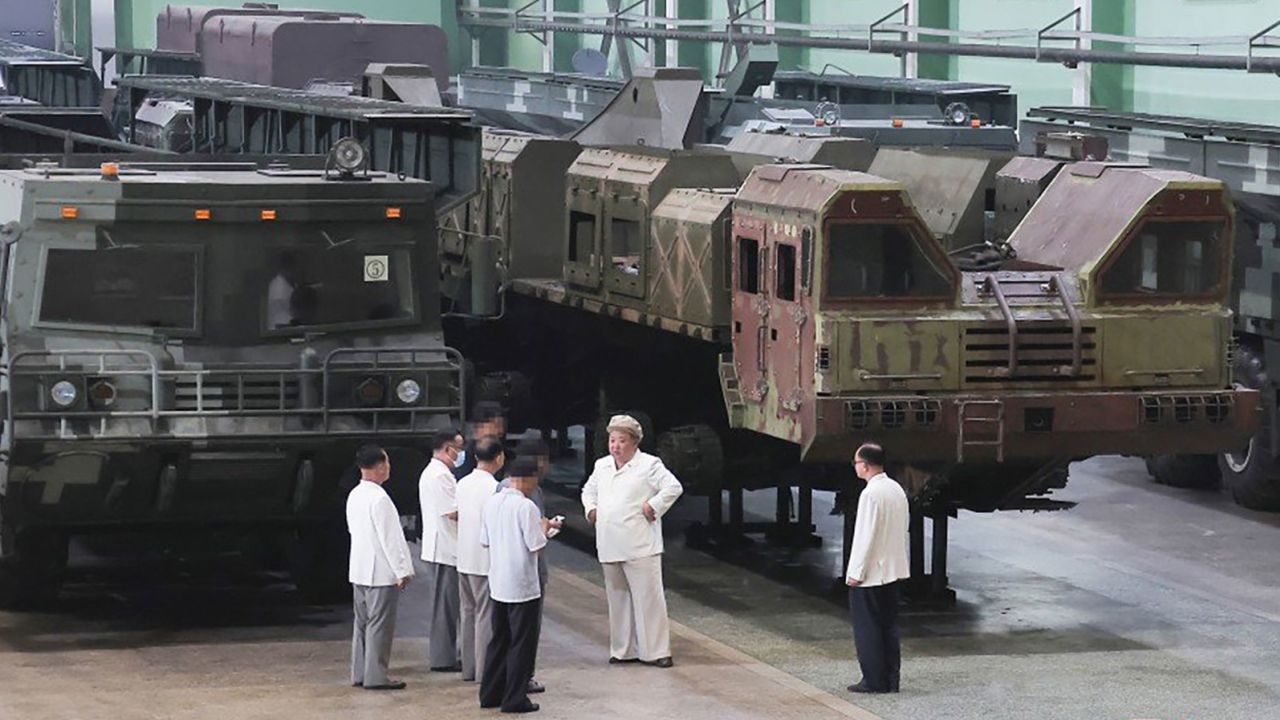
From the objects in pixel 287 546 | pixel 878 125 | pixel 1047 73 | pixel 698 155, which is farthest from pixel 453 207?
pixel 1047 73

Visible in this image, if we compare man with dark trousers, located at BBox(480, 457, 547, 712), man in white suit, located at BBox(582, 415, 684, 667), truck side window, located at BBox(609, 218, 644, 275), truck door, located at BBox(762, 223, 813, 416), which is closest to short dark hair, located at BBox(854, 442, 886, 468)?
man in white suit, located at BBox(582, 415, 684, 667)

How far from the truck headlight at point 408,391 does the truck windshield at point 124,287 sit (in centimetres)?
130

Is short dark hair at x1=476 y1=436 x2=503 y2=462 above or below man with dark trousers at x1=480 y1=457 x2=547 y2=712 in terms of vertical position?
above

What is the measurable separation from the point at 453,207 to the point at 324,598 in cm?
401

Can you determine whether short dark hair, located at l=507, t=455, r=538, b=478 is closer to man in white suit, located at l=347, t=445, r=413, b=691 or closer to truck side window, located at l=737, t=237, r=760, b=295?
man in white suit, located at l=347, t=445, r=413, b=691

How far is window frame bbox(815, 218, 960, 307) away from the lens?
16875 millimetres

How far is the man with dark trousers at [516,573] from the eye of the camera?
1420 centimetres

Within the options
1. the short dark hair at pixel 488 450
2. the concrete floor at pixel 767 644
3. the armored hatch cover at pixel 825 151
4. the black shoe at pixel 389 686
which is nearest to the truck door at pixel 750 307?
the concrete floor at pixel 767 644

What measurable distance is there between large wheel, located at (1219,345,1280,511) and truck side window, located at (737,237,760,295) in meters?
6.25

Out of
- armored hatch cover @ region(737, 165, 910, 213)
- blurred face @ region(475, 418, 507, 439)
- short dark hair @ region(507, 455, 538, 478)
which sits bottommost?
short dark hair @ region(507, 455, 538, 478)

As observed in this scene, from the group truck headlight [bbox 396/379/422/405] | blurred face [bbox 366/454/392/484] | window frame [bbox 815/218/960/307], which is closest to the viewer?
blurred face [bbox 366/454/392/484]

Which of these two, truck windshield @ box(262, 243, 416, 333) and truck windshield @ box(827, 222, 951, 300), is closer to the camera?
truck windshield @ box(262, 243, 416, 333)

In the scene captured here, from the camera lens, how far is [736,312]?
18156 millimetres

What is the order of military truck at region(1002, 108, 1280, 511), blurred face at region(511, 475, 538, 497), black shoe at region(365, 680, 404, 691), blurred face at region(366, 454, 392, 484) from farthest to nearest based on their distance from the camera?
military truck at region(1002, 108, 1280, 511) → black shoe at region(365, 680, 404, 691) → blurred face at region(366, 454, 392, 484) → blurred face at region(511, 475, 538, 497)
